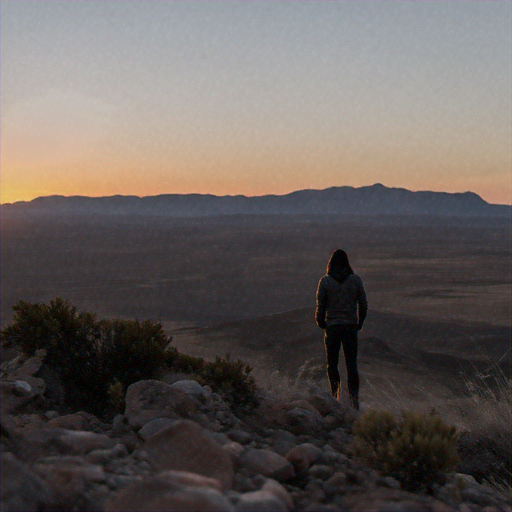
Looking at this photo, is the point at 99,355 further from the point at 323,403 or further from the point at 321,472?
the point at 321,472

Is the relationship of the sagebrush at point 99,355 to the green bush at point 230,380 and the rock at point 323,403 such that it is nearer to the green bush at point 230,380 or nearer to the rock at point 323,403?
the green bush at point 230,380

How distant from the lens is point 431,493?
3664 millimetres

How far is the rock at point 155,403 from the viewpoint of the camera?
458cm

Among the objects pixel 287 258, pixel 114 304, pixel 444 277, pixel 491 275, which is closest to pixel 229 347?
pixel 114 304

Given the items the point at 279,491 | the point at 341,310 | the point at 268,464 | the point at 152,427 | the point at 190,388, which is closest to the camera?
the point at 279,491

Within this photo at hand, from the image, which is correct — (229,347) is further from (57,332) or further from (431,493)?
(431,493)

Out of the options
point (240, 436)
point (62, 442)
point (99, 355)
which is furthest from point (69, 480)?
point (99, 355)

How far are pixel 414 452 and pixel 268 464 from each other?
87 centimetres

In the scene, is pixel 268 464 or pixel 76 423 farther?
pixel 76 423

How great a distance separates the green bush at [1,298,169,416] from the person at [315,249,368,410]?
1.88m

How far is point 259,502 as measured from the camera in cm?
295

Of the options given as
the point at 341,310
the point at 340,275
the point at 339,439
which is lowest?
the point at 339,439

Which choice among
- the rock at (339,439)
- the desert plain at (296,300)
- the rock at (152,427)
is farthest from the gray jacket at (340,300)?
the rock at (152,427)

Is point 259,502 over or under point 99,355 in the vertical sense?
over
